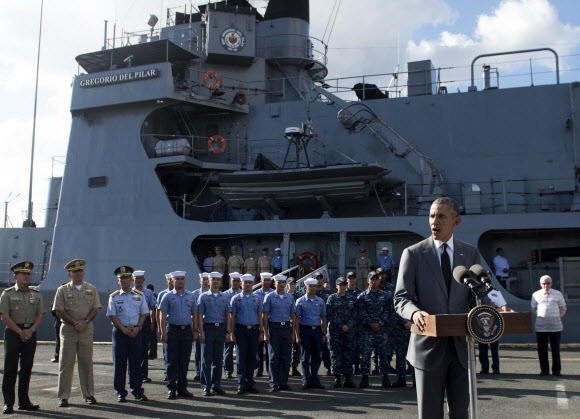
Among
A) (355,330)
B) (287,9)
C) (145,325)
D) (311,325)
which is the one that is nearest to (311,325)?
(311,325)

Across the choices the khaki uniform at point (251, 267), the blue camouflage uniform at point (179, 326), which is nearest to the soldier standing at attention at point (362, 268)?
the khaki uniform at point (251, 267)

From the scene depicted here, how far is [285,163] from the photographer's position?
12906mm

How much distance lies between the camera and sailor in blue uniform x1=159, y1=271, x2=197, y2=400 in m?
6.50

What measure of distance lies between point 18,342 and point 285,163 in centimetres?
785

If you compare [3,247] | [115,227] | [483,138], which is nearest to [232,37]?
[115,227]

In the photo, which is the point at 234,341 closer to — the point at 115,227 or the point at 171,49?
the point at 115,227

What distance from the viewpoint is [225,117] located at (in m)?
13.9

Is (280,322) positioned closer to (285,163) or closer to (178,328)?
(178,328)

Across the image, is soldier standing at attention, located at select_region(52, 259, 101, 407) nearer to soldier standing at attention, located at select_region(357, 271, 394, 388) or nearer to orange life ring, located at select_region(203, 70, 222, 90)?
soldier standing at attention, located at select_region(357, 271, 394, 388)

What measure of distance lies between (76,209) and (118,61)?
3.55 metres

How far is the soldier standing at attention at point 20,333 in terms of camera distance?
5664 millimetres

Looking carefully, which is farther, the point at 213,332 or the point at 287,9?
the point at 287,9

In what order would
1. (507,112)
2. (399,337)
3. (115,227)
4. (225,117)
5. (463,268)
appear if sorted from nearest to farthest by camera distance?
(463,268) → (399,337) → (507,112) → (115,227) → (225,117)

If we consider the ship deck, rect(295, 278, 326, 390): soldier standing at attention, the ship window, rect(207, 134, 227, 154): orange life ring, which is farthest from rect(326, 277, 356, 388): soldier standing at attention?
the ship window
